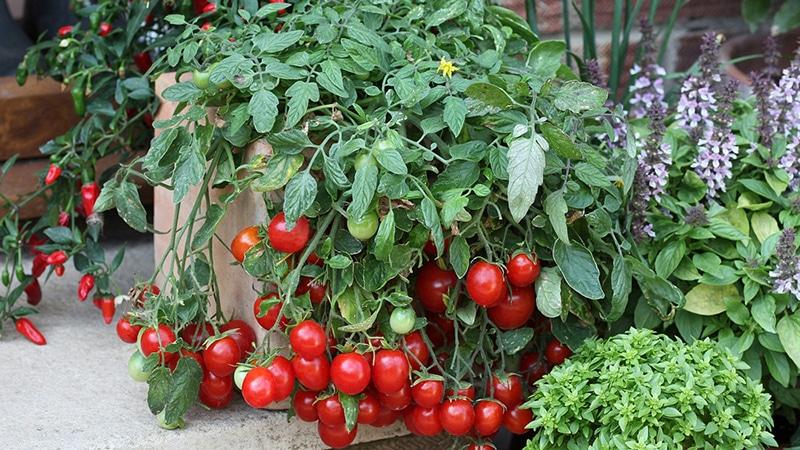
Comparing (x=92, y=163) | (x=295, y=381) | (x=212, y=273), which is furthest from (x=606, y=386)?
(x=92, y=163)

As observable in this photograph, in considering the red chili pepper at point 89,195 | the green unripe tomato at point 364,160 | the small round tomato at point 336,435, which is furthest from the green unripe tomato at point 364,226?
the red chili pepper at point 89,195

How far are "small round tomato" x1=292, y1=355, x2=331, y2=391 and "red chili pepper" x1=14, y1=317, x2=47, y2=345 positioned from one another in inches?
22.6

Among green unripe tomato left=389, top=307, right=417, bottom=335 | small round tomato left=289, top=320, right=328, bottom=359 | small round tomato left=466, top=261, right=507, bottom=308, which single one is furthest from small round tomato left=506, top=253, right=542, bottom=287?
small round tomato left=289, top=320, right=328, bottom=359

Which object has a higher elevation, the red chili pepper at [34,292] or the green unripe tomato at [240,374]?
the green unripe tomato at [240,374]

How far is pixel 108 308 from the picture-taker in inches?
65.9

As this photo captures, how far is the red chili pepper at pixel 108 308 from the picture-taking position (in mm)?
1675

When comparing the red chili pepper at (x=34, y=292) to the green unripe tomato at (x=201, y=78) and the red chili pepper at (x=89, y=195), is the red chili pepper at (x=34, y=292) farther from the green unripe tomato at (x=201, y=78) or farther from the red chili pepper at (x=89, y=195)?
the green unripe tomato at (x=201, y=78)

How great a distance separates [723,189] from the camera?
159 centimetres

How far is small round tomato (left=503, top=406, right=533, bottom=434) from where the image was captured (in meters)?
1.38

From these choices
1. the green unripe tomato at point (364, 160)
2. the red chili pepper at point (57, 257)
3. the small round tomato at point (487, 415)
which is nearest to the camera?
the green unripe tomato at point (364, 160)

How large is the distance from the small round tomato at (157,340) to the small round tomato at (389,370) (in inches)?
10.7

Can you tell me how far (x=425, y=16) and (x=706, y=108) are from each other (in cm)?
49

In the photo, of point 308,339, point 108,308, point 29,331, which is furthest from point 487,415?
point 29,331

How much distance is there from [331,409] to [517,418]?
0.25 m
